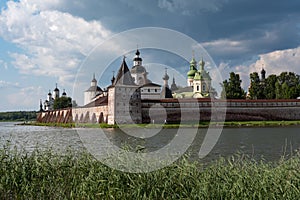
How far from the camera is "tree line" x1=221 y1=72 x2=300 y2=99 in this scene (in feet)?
142

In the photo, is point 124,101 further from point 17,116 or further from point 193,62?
point 17,116

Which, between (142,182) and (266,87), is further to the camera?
(266,87)

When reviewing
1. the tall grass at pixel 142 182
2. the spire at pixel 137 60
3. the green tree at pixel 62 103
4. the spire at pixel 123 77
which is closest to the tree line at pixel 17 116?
the green tree at pixel 62 103

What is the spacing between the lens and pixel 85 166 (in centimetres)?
537

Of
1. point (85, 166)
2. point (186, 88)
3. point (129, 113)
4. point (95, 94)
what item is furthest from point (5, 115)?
point (85, 166)

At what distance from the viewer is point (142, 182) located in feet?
15.2

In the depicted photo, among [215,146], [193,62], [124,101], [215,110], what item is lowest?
[215,146]

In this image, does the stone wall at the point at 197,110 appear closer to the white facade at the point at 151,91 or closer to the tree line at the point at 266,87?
the tree line at the point at 266,87

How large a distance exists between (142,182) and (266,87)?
49.3 meters

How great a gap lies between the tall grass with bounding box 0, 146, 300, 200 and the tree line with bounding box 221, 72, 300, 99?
126ft

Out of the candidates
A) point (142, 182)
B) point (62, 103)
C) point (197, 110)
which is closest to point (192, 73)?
point (197, 110)

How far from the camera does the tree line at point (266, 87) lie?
4328 cm

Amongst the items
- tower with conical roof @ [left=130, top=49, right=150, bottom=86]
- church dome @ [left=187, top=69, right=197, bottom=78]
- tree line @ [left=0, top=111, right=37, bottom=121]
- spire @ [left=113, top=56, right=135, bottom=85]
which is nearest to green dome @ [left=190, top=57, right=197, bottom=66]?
church dome @ [left=187, top=69, right=197, bottom=78]

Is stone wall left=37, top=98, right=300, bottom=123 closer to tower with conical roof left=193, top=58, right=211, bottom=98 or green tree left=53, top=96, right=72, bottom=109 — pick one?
tower with conical roof left=193, top=58, right=211, bottom=98
